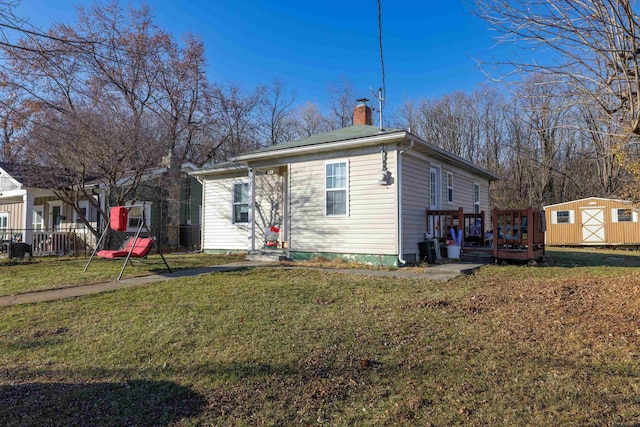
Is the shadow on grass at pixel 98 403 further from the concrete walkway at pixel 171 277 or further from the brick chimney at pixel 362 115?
the brick chimney at pixel 362 115

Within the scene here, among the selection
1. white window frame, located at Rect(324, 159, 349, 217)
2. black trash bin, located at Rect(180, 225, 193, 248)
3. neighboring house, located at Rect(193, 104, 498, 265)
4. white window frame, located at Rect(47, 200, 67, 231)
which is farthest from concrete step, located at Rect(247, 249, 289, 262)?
white window frame, located at Rect(47, 200, 67, 231)

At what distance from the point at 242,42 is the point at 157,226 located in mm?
8941

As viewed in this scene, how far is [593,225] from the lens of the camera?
74.2ft

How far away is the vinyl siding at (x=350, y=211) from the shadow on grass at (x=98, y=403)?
23.2 ft

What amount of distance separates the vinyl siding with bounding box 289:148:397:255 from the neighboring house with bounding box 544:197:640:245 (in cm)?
1788

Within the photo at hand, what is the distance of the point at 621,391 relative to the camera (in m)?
2.81

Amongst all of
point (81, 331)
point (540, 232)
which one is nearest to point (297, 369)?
point (81, 331)

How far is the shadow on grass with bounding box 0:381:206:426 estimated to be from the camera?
269 cm

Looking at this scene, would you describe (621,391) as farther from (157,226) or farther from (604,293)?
(157,226)

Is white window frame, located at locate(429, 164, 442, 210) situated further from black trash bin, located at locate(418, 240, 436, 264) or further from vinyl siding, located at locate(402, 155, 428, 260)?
black trash bin, located at locate(418, 240, 436, 264)

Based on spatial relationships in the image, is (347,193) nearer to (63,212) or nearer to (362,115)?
(362,115)

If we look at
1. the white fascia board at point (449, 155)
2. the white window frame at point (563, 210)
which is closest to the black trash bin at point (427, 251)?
the white fascia board at point (449, 155)

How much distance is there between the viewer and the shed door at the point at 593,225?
73.5ft

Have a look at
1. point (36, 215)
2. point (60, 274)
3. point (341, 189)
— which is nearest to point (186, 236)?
point (36, 215)
